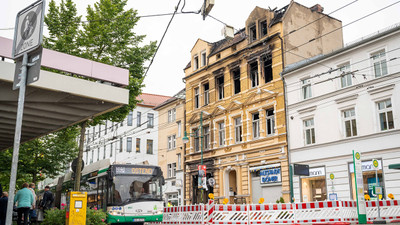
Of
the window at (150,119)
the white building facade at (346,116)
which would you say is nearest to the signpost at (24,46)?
the white building facade at (346,116)

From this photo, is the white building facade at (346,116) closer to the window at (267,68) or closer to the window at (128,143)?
the window at (267,68)

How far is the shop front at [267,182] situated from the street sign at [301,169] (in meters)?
3.70

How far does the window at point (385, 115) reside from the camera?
22.5 meters

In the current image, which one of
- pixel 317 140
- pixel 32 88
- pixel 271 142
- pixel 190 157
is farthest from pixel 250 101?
pixel 32 88

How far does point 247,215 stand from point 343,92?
9.82 metres

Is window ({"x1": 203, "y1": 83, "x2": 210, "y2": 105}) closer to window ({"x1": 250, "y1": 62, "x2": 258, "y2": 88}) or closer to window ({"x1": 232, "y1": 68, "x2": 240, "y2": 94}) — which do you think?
window ({"x1": 232, "y1": 68, "x2": 240, "y2": 94})

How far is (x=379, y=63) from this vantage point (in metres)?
23.3

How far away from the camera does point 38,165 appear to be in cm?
3072

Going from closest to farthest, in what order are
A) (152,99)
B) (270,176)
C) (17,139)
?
1. (17,139)
2. (270,176)
3. (152,99)

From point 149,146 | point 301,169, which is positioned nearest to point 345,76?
point 301,169

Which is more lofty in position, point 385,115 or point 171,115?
point 171,115

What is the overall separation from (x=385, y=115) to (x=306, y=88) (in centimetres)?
587

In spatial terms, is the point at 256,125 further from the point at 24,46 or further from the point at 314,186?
the point at 24,46

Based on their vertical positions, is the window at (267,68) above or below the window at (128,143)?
above
